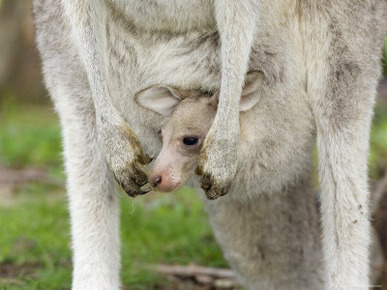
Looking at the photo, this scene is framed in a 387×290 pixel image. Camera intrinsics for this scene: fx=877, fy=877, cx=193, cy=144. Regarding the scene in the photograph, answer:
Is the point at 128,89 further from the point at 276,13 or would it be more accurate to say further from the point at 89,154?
the point at 276,13

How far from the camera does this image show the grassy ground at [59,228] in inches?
186

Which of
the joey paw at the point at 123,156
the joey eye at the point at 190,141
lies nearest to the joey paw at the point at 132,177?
the joey paw at the point at 123,156

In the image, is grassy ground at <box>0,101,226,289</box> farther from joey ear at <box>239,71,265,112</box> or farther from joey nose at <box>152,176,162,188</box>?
joey ear at <box>239,71,265,112</box>

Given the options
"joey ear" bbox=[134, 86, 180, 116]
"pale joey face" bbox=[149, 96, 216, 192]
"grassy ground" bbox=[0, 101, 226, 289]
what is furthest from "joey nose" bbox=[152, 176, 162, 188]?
"grassy ground" bbox=[0, 101, 226, 289]

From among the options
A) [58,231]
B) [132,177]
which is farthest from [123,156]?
[58,231]

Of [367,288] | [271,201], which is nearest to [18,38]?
[271,201]

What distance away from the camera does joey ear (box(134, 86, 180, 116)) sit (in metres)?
3.65

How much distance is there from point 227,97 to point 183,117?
12.8 inches

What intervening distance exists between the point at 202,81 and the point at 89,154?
1.94ft

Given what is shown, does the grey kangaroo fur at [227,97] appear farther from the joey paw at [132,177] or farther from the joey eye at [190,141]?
the joey eye at [190,141]

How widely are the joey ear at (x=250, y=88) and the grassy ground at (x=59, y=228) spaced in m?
0.78

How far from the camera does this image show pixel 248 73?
3598 mm

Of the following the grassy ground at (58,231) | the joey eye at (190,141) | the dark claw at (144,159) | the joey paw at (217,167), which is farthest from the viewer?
the grassy ground at (58,231)

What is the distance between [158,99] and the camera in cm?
367
